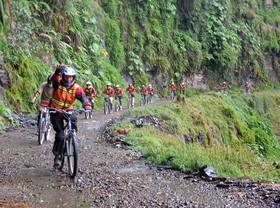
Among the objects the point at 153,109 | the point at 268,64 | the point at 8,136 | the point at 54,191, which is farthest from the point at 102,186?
the point at 268,64

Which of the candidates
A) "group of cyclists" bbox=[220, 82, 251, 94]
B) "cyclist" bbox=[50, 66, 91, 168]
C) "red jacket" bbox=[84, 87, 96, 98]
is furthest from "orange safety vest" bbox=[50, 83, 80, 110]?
"group of cyclists" bbox=[220, 82, 251, 94]

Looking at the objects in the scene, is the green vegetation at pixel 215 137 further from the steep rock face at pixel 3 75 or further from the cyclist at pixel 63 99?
the steep rock face at pixel 3 75

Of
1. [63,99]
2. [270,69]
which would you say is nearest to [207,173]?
[63,99]

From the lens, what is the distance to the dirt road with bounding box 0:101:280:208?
216 inches

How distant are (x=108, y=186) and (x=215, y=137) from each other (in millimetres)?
14022

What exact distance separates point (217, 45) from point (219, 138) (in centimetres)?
2268

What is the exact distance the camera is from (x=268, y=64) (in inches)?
1909

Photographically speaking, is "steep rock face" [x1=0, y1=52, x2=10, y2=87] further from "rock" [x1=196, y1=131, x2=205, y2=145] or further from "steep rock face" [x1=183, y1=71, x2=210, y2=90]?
"steep rock face" [x1=183, y1=71, x2=210, y2=90]

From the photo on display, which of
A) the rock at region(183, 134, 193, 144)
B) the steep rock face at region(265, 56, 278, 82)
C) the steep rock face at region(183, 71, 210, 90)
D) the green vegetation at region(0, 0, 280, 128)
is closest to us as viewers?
the rock at region(183, 134, 193, 144)

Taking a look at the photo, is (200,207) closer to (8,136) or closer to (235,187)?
(235,187)

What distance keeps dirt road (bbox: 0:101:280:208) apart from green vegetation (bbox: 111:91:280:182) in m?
0.73

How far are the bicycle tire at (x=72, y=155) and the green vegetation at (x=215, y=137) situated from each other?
7.13ft

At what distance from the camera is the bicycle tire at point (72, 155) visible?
249 inches

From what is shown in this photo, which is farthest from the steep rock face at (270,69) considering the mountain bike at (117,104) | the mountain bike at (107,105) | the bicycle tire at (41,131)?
the bicycle tire at (41,131)
